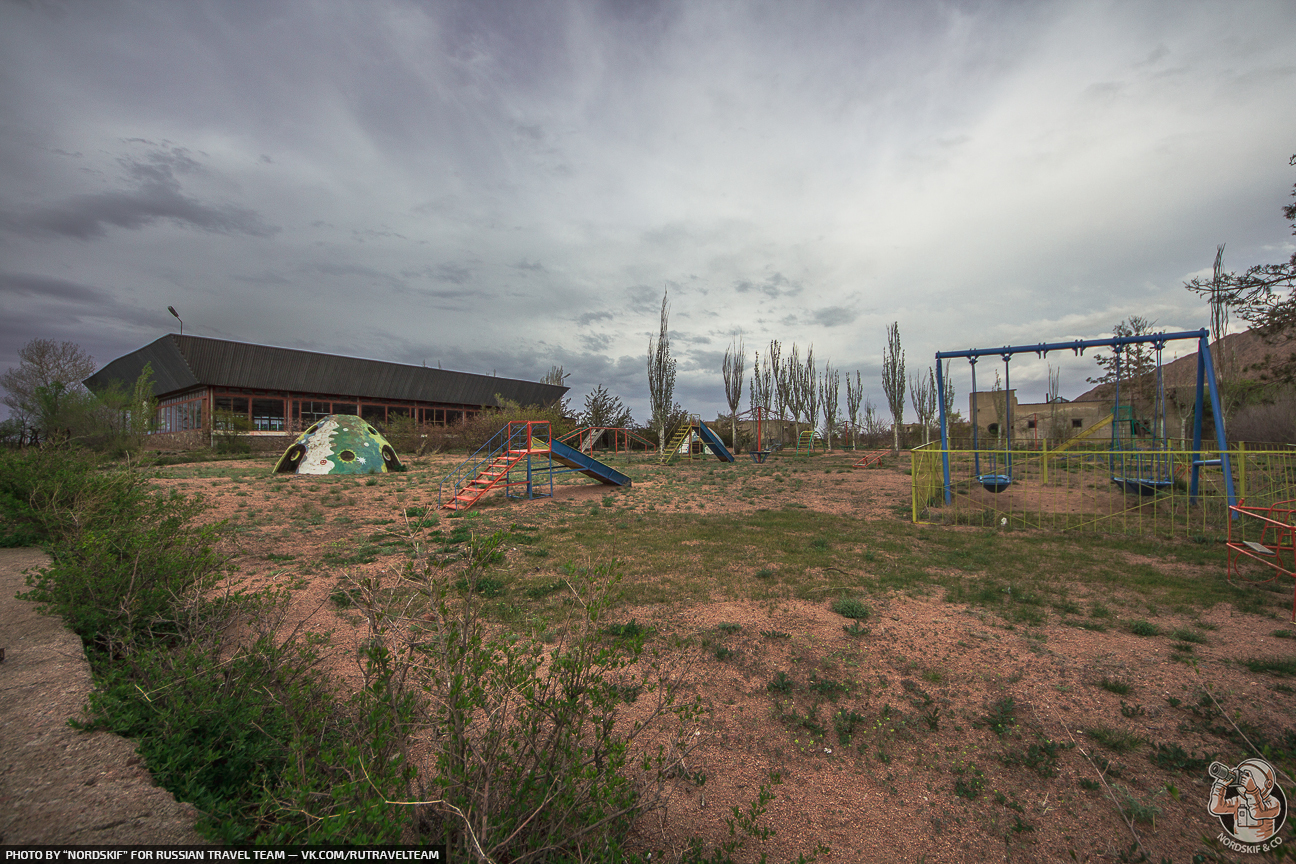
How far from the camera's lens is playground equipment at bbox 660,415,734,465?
24562 millimetres

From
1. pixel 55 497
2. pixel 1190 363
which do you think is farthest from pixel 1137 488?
pixel 1190 363

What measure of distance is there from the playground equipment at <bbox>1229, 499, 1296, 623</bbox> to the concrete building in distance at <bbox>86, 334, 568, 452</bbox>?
1189 inches

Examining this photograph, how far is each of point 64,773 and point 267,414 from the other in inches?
1416

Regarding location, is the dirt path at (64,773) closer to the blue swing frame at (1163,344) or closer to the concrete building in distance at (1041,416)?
the blue swing frame at (1163,344)

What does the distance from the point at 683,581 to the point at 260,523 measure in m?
7.68

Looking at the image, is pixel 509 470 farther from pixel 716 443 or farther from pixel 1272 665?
pixel 716 443

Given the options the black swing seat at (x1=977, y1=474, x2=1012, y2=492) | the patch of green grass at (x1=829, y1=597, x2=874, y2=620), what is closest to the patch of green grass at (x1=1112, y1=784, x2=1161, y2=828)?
the patch of green grass at (x1=829, y1=597, x2=874, y2=620)

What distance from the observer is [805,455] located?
1139 inches

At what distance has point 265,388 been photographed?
3000 centimetres

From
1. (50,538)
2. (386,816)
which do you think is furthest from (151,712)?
(50,538)

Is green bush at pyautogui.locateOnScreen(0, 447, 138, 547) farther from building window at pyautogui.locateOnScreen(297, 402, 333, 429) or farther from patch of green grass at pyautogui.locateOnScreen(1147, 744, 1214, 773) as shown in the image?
building window at pyautogui.locateOnScreen(297, 402, 333, 429)

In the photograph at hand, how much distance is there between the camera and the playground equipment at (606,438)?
1030 inches

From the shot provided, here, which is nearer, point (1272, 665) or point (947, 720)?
point (947, 720)

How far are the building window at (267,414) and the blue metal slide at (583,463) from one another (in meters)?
26.1
